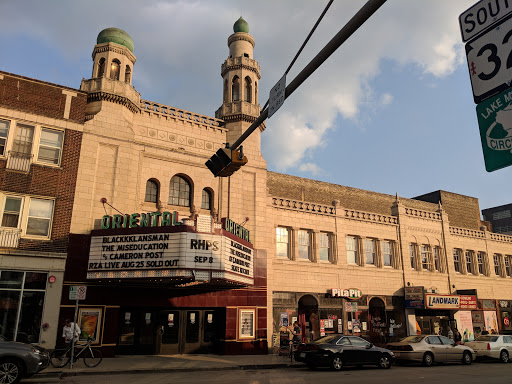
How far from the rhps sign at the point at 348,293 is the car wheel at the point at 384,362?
8.02m

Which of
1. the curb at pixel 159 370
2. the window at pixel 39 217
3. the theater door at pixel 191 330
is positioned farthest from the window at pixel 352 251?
the window at pixel 39 217

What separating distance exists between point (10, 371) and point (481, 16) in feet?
49.2

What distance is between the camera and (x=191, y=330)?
23.7 metres

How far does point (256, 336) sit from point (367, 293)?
9.80 m

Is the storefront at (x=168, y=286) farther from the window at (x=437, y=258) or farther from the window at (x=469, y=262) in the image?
the window at (x=469, y=262)

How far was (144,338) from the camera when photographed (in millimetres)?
22625

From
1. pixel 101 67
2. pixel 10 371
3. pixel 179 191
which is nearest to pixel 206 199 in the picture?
pixel 179 191

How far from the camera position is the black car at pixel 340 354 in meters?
18.5

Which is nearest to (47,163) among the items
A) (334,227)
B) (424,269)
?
(334,227)

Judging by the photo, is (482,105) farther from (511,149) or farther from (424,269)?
(424,269)

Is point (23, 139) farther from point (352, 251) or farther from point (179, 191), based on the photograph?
point (352, 251)

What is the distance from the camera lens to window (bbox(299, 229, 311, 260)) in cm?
2855

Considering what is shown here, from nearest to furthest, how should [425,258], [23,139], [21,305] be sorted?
[21,305] → [23,139] → [425,258]

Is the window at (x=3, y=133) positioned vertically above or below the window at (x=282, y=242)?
above
